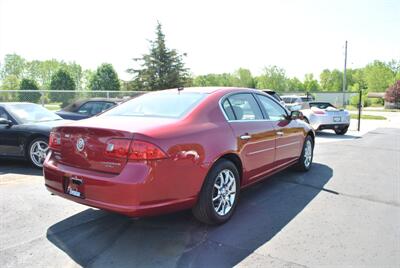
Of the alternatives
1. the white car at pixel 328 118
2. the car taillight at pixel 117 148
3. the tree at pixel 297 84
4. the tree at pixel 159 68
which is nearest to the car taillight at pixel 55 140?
the car taillight at pixel 117 148

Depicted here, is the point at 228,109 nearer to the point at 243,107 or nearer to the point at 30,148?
the point at 243,107

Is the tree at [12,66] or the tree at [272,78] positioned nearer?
the tree at [272,78]

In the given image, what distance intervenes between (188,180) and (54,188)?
4.90 feet

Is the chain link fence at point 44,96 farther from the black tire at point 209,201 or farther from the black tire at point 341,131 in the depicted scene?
the black tire at point 209,201

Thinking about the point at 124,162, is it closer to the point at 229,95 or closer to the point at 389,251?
the point at 229,95

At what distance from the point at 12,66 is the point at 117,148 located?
91330 mm

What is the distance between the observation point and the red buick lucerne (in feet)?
9.93

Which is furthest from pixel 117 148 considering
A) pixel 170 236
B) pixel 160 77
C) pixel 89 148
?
pixel 160 77

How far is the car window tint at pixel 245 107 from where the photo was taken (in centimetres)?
430

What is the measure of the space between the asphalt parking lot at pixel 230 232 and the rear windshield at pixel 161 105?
4.14 ft

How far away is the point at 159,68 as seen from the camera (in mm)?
38625

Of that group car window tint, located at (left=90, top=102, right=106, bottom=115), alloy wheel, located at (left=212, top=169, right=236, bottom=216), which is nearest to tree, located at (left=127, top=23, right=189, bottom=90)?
car window tint, located at (left=90, top=102, right=106, bottom=115)

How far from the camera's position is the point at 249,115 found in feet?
14.8

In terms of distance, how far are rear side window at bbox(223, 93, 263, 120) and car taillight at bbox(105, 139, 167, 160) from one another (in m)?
1.33
